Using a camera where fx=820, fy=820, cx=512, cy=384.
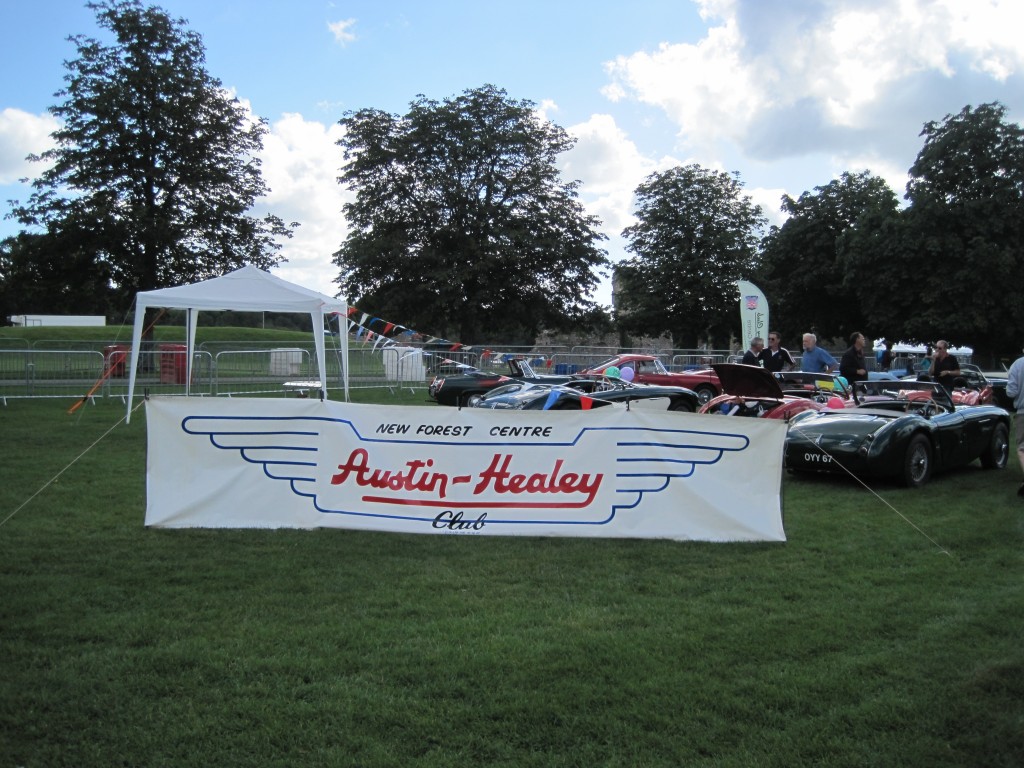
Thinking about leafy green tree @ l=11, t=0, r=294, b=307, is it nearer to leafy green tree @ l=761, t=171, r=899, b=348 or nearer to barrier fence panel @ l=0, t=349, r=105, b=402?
barrier fence panel @ l=0, t=349, r=105, b=402

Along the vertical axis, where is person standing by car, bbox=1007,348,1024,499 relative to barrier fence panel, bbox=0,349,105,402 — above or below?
below

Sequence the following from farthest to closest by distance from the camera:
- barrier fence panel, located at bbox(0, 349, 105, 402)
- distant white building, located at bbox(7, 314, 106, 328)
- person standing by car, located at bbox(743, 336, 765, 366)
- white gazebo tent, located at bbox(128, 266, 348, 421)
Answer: distant white building, located at bbox(7, 314, 106, 328)
barrier fence panel, located at bbox(0, 349, 105, 402)
white gazebo tent, located at bbox(128, 266, 348, 421)
person standing by car, located at bbox(743, 336, 765, 366)

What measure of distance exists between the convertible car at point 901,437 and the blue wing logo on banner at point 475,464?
2662 millimetres

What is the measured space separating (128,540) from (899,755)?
19.2 feet

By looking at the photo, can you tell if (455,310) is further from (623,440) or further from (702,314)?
(623,440)

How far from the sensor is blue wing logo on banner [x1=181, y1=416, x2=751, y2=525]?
6949mm

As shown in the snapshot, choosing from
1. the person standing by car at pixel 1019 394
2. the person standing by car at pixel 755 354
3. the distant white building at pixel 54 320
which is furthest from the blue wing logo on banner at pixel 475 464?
the distant white building at pixel 54 320

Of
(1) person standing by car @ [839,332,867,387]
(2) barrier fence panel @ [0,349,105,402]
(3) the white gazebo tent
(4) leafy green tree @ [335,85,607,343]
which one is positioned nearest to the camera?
(1) person standing by car @ [839,332,867,387]

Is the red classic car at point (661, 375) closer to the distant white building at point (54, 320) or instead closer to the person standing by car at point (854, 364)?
the person standing by car at point (854, 364)

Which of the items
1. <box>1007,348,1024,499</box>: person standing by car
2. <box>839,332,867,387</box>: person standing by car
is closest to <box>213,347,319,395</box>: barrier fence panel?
<box>839,332,867,387</box>: person standing by car

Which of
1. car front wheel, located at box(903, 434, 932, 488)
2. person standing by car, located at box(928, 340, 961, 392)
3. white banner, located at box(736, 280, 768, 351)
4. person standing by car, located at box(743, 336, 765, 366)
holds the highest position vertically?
white banner, located at box(736, 280, 768, 351)

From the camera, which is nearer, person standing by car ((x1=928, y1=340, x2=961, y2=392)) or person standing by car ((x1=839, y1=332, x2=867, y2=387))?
person standing by car ((x1=839, y1=332, x2=867, y2=387))

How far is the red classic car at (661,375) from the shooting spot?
21.8 m

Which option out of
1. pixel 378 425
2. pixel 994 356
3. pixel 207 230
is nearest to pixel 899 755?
pixel 378 425
